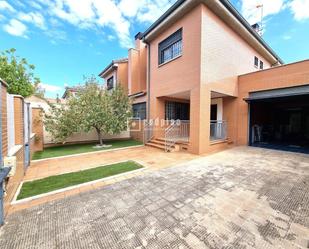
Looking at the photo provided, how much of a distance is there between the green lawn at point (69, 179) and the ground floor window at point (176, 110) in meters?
6.03

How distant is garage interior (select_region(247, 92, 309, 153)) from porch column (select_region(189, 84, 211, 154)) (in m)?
3.98

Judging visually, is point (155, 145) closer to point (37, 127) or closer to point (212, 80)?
point (212, 80)

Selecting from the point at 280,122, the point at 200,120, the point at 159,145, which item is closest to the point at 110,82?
the point at 159,145

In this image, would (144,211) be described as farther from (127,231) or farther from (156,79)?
(156,79)

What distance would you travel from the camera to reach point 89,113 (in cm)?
891

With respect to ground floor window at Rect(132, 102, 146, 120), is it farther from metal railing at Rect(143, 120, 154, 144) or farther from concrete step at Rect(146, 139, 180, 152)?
concrete step at Rect(146, 139, 180, 152)

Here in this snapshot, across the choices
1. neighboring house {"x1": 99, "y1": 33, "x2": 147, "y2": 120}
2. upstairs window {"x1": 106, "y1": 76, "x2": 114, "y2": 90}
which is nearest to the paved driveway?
neighboring house {"x1": 99, "y1": 33, "x2": 147, "y2": 120}

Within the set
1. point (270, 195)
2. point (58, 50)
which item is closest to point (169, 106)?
point (270, 195)

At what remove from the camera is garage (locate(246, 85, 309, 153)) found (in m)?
9.45

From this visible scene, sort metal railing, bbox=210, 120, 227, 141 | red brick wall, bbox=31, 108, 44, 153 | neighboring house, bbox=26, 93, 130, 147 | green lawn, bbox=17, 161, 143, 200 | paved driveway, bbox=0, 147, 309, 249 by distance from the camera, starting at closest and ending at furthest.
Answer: paved driveway, bbox=0, 147, 309, 249
green lawn, bbox=17, 161, 143, 200
red brick wall, bbox=31, 108, 44, 153
neighboring house, bbox=26, 93, 130, 147
metal railing, bbox=210, 120, 227, 141

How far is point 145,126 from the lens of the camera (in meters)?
11.2

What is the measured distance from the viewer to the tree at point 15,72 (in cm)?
1302

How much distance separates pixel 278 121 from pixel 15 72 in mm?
24094

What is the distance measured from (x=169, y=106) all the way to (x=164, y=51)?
148 inches
